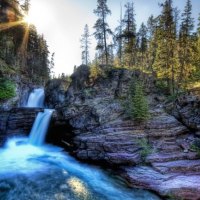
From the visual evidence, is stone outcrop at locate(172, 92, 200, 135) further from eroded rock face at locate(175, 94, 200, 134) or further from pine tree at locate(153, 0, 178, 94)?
pine tree at locate(153, 0, 178, 94)

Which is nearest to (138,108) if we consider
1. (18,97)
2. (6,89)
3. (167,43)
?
(167,43)

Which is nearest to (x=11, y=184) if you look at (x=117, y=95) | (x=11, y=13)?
(x=117, y=95)

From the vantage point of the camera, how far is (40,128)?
2570cm

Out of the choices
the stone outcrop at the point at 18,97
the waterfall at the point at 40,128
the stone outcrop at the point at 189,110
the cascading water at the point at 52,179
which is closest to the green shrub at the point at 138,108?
the stone outcrop at the point at 189,110

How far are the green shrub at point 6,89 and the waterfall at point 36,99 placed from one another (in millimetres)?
7745

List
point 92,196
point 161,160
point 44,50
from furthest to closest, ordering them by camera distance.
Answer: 1. point 44,50
2. point 161,160
3. point 92,196

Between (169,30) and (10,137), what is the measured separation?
22339mm

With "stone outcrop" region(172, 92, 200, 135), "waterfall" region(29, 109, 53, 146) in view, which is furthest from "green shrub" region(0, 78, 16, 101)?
"stone outcrop" region(172, 92, 200, 135)

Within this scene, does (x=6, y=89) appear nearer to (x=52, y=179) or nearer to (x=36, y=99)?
(x=36, y=99)

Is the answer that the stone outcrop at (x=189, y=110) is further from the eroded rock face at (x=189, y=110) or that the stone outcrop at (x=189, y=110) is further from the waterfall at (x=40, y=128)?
the waterfall at (x=40, y=128)

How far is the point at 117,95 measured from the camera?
81.0ft

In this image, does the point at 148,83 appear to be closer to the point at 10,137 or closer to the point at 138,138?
the point at 138,138

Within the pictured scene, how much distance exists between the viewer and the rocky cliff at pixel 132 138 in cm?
1430

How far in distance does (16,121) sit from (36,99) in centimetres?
1428
